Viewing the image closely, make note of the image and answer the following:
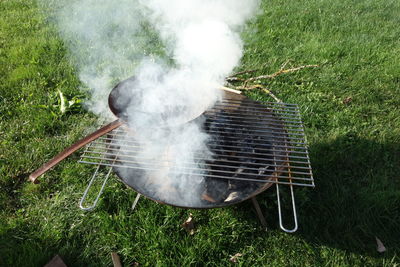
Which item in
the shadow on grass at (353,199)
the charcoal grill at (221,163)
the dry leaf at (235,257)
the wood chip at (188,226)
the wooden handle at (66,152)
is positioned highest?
the wooden handle at (66,152)

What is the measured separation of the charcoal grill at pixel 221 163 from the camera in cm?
208

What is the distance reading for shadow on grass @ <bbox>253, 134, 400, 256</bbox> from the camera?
2.56 meters

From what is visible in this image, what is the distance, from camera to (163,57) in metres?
4.66

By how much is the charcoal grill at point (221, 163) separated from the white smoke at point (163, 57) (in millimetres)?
73

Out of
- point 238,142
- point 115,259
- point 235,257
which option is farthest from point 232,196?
point 115,259

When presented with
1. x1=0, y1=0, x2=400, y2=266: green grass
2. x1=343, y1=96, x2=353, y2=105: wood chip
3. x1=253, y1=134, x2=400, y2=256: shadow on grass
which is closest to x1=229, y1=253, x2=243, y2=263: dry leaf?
x1=0, y1=0, x2=400, y2=266: green grass

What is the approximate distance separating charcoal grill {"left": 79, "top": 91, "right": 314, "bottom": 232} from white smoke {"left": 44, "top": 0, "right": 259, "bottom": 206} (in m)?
0.07

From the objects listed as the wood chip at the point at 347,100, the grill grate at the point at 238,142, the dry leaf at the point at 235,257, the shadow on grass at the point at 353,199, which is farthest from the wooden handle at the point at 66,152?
the wood chip at the point at 347,100

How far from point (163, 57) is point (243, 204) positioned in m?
2.84

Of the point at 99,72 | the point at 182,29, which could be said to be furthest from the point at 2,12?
the point at 182,29

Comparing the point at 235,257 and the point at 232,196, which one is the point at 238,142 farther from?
the point at 235,257

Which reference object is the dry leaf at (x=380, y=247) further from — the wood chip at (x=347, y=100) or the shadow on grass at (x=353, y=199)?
the wood chip at (x=347, y=100)

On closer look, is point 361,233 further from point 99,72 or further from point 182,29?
point 99,72

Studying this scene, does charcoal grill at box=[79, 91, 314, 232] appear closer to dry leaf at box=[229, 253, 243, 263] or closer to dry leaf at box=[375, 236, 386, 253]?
dry leaf at box=[229, 253, 243, 263]
